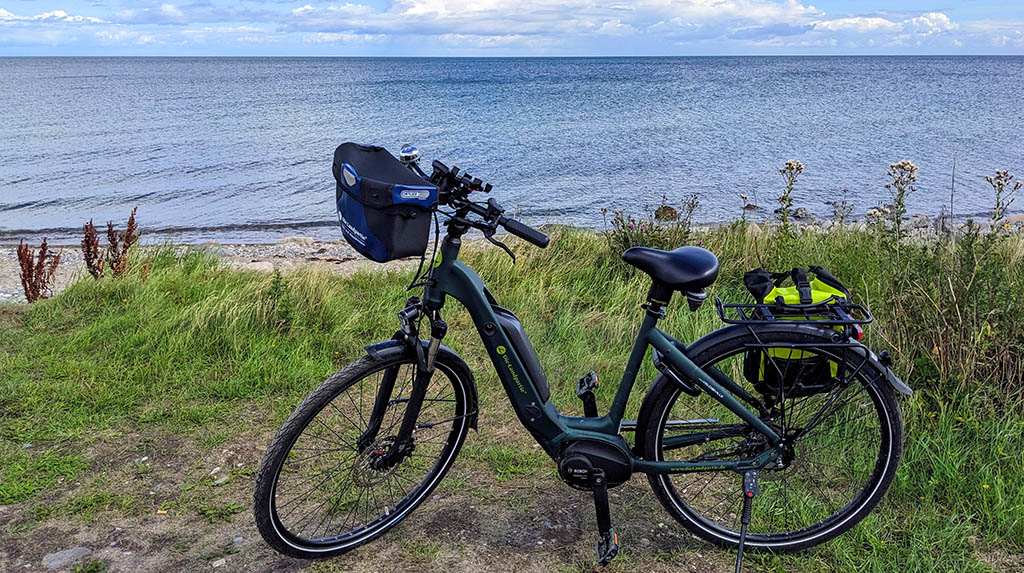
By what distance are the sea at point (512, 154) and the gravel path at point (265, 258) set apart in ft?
5.83

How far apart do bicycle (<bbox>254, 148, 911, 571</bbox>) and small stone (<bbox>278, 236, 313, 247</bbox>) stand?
10.9 metres

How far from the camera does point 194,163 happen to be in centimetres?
2519

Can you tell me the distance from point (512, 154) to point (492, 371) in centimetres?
2195

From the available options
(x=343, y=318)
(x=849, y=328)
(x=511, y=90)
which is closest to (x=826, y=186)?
(x=343, y=318)

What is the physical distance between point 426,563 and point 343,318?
3.04m

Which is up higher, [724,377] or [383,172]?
[383,172]

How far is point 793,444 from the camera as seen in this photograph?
319 centimetres

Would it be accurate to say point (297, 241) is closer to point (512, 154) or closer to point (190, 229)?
point (190, 229)

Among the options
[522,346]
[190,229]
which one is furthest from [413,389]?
[190,229]

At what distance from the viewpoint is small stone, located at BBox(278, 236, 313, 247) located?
46.6ft

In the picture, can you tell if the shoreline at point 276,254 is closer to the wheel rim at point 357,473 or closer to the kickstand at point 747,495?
the wheel rim at point 357,473

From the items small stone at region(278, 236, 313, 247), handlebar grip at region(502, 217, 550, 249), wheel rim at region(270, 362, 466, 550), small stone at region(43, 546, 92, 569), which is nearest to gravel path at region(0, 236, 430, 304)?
small stone at region(278, 236, 313, 247)

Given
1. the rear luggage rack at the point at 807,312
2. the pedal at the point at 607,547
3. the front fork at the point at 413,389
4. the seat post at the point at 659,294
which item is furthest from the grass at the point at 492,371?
the seat post at the point at 659,294

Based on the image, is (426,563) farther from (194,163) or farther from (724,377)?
(194,163)
